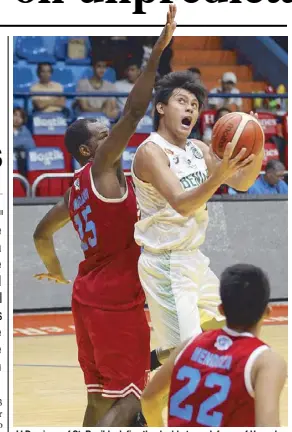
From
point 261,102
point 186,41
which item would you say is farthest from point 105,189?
point 186,41

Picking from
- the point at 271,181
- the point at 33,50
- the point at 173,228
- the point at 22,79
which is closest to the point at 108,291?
the point at 173,228

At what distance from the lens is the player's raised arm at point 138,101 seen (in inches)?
171

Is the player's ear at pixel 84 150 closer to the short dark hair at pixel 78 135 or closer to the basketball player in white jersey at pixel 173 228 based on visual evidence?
the short dark hair at pixel 78 135

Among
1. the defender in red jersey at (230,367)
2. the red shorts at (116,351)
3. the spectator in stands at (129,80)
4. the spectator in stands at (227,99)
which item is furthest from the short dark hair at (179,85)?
the spectator in stands at (129,80)

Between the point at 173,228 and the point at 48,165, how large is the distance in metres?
6.21

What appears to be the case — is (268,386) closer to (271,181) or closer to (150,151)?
(150,151)

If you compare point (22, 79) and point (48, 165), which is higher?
point (22, 79)

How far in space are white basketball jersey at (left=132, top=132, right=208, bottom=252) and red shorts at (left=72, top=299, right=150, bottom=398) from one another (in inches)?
13.7

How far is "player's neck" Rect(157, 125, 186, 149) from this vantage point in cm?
495

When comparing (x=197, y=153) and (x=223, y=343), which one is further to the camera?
(x=197, y=153)

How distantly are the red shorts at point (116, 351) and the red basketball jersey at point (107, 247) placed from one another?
64 millimetres

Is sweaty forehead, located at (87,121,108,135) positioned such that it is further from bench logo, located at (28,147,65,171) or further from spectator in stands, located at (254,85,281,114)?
spectator in stands, located at (254,85,281,114)

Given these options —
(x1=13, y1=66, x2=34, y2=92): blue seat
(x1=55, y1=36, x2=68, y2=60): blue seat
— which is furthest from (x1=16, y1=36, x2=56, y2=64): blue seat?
(x1=13, y1=66, x2=34, y2=92): blue seat

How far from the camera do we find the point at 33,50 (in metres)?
13.1
